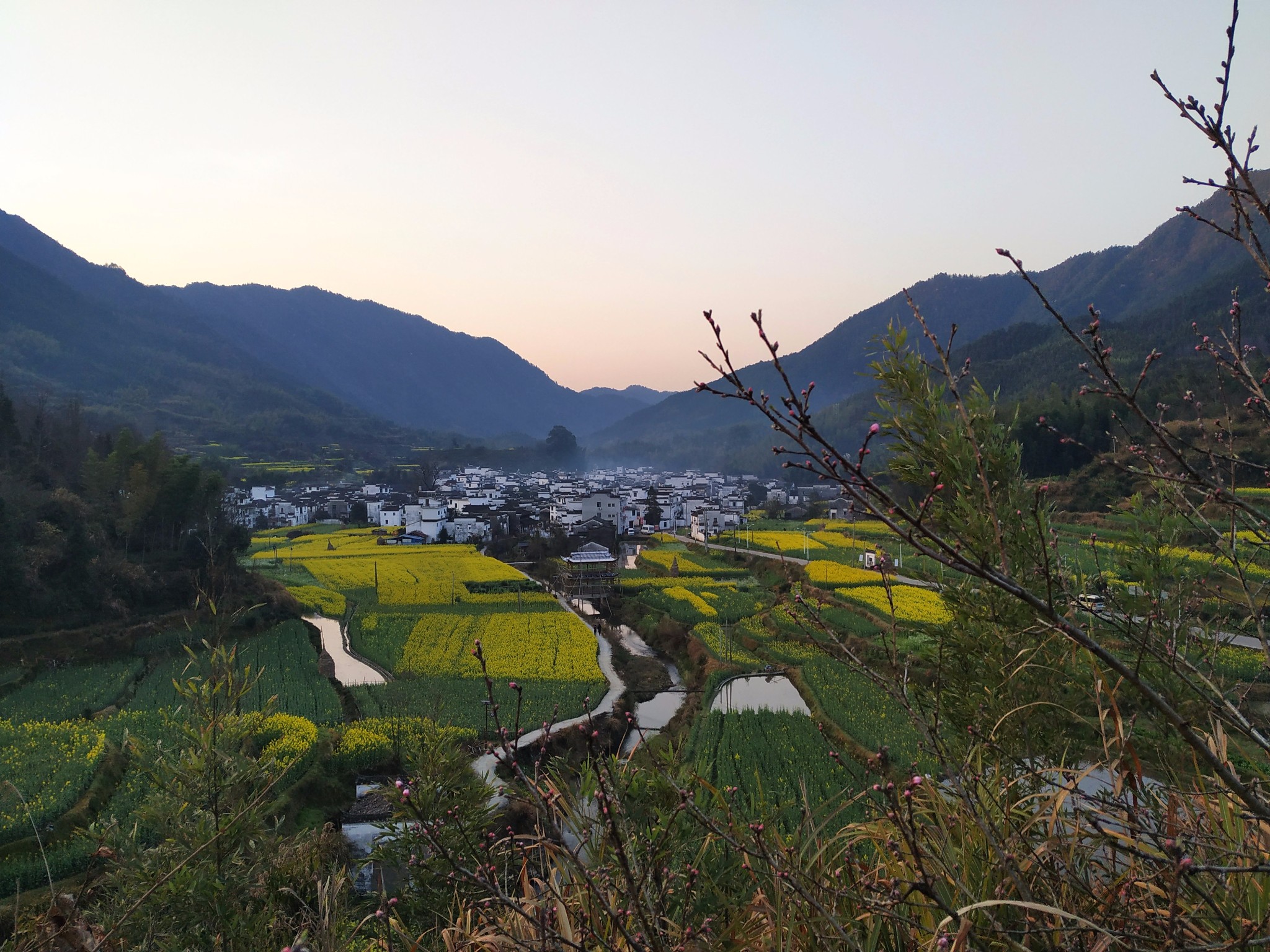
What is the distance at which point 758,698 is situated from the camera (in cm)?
1873

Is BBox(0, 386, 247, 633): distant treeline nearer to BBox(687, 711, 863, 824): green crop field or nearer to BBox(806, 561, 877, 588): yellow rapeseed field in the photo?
BBox(687, 711, 863, 824): green crop field

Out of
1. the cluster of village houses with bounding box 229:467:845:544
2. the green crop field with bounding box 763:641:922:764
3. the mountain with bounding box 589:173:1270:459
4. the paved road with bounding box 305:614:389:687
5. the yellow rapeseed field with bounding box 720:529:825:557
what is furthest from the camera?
the mountain with bounding box 589:173:1270:459

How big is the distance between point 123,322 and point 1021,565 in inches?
5696

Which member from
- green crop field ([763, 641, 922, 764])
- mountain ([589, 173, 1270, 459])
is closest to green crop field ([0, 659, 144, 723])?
green crop field ([763, 641, 922, 764])

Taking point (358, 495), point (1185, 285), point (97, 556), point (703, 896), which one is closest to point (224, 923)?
point (703, 896)

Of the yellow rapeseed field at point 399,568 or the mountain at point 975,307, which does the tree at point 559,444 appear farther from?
the yellow rapeseed field at point 399,568

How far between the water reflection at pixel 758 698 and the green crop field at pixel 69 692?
14314 millimetres

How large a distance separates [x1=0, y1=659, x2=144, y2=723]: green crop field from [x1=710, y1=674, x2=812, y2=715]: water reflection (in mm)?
14314

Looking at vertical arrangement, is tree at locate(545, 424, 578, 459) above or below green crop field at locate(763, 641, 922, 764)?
above

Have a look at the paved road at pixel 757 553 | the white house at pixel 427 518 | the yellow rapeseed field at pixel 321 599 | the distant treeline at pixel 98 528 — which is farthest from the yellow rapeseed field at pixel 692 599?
the white house at pixel 427 518

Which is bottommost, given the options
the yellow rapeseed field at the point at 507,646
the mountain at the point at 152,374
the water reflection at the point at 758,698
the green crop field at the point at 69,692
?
the water reflection at the point at 758,698

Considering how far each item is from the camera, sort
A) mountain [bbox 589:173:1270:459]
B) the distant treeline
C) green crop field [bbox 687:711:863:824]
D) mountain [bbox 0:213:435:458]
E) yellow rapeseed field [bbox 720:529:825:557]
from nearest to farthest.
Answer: green crop field [bbox 687:711:863:824]
the distant treeline
yellow rapeseed field [bbox 720:529:825:557]
mountain [bbox 0:213:435:458]
mountain [bbox 589:173:1270:459]

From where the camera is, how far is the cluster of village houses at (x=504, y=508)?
160ft

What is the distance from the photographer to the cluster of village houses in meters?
48.7
